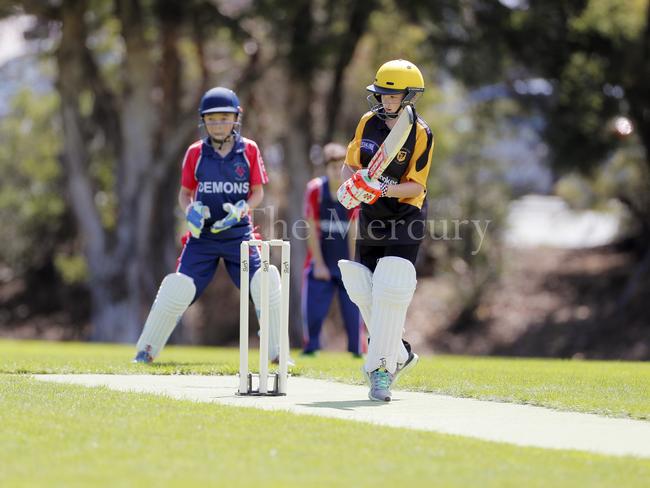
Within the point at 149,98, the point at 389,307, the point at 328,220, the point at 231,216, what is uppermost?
the point at 149,98

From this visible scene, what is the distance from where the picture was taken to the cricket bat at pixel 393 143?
25.6ft

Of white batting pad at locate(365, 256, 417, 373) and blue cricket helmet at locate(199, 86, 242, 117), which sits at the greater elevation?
blue cricket helmet at locate(199, 86, 242, 117)

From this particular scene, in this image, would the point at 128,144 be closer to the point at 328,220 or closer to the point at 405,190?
the point at 328,220

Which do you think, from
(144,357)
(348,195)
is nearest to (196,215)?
(144,357)

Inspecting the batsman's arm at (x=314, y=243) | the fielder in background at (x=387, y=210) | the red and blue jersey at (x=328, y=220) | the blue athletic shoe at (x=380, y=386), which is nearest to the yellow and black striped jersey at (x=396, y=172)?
the fielder in background at (x=387, y=210)

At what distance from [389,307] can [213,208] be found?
282 centimetres

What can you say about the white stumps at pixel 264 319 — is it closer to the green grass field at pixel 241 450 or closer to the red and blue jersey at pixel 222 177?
the green grass field at pixel 241 450

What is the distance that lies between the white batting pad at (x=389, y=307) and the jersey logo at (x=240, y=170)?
2567mm

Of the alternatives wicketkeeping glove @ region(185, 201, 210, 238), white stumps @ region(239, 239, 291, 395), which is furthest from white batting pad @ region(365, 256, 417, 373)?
wicketkeeping glove @ region(185, 201, 210, 238)

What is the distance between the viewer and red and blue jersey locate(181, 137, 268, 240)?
10.2 m

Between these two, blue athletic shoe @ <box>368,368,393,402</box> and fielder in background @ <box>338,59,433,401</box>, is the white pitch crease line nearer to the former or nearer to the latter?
blue athletic shoe @ <box>368,368,393,402</box>

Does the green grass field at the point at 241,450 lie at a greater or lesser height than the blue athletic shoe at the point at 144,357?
greater

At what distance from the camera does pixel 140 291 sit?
25.5 m

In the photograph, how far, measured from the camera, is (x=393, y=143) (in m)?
7.83
